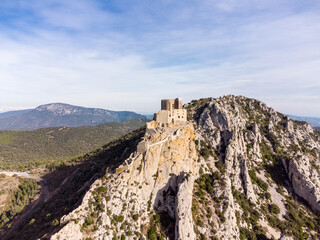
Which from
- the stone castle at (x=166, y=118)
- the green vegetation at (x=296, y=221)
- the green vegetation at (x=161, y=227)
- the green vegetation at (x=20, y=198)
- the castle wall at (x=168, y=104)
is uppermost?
the castle wall at (x=168, y=104)

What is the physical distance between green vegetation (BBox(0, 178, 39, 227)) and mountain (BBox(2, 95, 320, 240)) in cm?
2570

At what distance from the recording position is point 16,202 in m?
92.9

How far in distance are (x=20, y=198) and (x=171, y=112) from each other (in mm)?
93574

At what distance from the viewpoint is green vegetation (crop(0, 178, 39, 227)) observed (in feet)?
269

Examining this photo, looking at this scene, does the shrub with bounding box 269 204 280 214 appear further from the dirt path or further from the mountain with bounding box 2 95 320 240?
the dirt path

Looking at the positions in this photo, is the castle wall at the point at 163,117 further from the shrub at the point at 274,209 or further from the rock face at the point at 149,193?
the shrub at the point at 274,209

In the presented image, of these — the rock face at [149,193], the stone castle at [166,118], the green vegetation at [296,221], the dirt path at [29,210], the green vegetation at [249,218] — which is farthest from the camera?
the dirt path at [29,210]

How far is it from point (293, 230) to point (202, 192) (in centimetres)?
3333

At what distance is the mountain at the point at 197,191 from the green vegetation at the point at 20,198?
2570 centimetres

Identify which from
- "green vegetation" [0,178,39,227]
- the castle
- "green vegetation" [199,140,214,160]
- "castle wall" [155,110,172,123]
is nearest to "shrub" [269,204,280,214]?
"green vegetation" [199,140,214,160]

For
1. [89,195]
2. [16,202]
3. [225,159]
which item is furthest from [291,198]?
[16,202]

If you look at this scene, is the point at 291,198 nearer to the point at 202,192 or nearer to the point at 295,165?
the point at 295,165

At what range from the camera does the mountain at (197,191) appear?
46656 mm

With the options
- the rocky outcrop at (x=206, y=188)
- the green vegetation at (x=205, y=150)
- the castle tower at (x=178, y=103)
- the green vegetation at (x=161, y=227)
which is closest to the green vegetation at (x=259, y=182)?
the rocky outcrop at (x=206, y=188)
